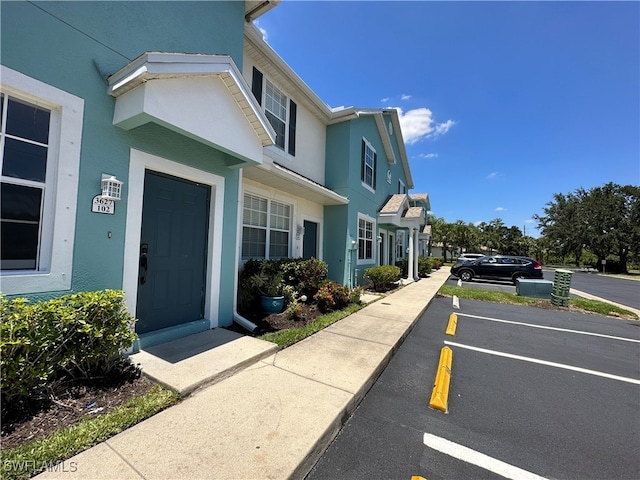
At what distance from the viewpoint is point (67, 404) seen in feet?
8.87

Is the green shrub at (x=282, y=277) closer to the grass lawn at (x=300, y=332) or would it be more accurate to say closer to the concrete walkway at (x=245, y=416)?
the grass lawn at (x=300, y=332)

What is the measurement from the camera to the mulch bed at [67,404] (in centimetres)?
231

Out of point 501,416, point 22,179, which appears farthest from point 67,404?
point 501,416

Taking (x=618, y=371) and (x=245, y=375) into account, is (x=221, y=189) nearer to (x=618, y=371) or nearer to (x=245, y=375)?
(x=245, y=375)

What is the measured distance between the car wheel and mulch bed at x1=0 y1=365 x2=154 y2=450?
18.3m

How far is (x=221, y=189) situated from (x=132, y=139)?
158 cm

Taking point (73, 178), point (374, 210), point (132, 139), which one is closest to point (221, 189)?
point (132, 139)

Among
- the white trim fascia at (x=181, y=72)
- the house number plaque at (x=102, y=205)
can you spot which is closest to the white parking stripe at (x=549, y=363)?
the white trim fascia at (x=181, y=72)

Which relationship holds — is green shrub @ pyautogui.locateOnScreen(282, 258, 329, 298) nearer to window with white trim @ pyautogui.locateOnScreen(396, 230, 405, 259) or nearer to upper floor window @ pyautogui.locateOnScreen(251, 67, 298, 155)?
upper floor window @ pyautogui.locateOnScreen(251, 67, 298, 155)

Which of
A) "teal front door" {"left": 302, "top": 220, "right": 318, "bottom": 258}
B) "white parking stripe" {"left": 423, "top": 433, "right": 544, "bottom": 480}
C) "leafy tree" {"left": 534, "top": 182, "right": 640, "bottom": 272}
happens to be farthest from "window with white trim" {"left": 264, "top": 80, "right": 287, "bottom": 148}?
"leafy tree" {"left": 534, "top": 182, "right": 640, "bottom": 272}

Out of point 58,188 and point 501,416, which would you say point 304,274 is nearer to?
point 501,416

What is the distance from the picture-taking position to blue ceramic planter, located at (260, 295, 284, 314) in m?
6.36

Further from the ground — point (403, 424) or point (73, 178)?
point (73, 178)

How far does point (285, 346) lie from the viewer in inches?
180
